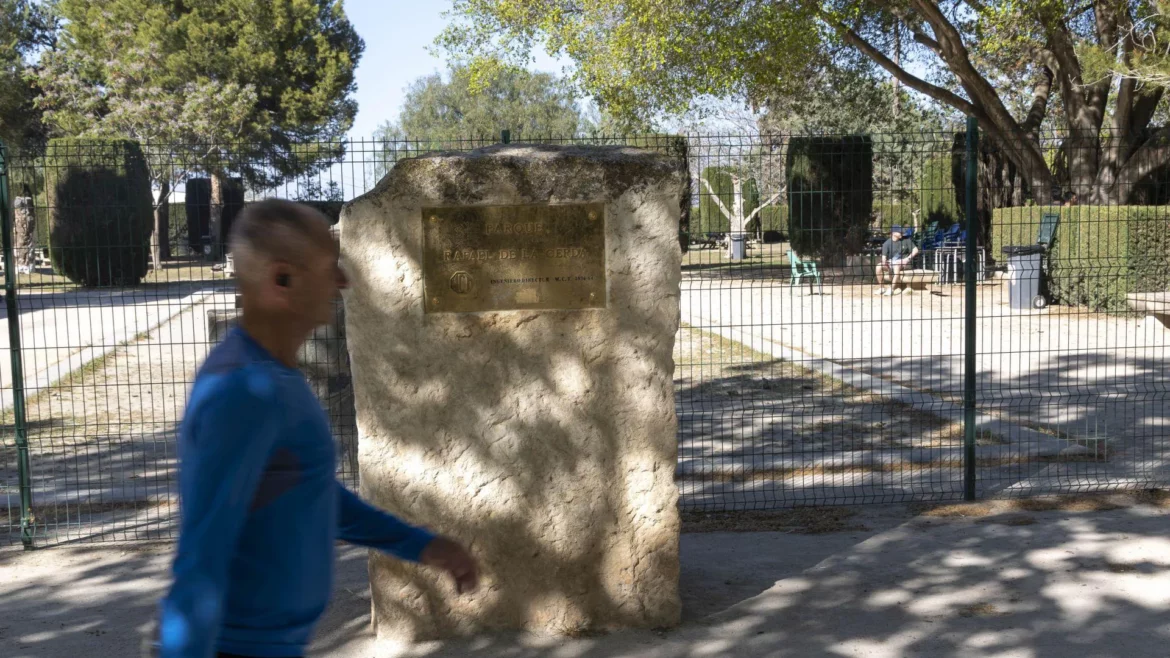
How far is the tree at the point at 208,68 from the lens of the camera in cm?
3906

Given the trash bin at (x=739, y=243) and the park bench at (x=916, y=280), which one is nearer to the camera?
the trash bin at (x=739, y=243)

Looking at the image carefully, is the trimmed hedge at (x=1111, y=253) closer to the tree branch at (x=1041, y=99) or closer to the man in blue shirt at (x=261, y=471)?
the tree branch at (x=1041, y=99)

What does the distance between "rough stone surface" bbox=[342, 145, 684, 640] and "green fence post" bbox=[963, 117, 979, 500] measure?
2.75 meters

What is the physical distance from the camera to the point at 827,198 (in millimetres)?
7730

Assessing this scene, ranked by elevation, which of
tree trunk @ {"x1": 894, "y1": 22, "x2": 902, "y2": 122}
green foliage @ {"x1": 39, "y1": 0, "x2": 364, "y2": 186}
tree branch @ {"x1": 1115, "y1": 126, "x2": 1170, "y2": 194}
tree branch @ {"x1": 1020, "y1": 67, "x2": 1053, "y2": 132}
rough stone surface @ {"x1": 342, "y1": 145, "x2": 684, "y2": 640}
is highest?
green foliage @ {"x1": 39, "y1": 0, "x2": 364, "y2": 186}

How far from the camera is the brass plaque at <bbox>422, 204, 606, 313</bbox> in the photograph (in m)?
5.18

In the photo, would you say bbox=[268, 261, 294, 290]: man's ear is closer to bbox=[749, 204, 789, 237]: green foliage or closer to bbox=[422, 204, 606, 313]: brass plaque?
bbox=[422, 204, 606, 313]: brass plaque

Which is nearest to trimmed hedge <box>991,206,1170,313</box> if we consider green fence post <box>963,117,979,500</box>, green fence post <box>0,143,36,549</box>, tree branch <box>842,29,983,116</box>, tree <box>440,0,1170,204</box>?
tree <box>440,0,1170,204</box>

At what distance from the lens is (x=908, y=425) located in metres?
10.2

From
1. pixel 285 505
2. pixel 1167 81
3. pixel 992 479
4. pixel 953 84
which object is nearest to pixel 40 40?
pixel 953 84

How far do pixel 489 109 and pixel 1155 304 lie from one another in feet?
245

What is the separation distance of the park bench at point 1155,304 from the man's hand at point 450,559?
1099cm

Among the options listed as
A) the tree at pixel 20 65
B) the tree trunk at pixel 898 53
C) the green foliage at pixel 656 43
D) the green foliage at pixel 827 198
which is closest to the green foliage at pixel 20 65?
the tree at pixel 20 65

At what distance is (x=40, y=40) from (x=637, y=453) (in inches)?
2093
